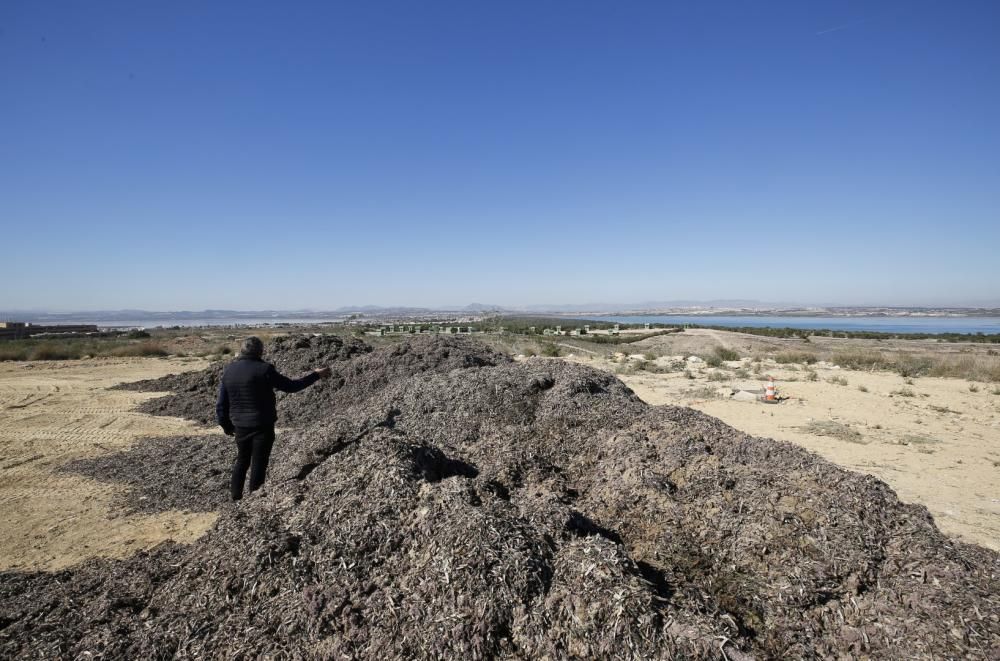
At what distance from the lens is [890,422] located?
11.3 m

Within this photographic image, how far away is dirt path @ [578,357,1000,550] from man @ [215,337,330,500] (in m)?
7.79

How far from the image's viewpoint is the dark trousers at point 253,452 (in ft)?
16.7

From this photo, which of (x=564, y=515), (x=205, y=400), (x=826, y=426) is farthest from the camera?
(x=205, y=400)

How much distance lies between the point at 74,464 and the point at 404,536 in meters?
8.19

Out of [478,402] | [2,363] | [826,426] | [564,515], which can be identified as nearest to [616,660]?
[564,515]

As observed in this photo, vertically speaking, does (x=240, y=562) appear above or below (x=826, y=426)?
above

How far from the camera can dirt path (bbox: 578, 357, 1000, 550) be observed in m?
6.70

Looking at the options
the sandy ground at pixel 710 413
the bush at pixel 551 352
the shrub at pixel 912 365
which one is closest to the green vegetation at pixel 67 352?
the sandy ground at pixel 710 413

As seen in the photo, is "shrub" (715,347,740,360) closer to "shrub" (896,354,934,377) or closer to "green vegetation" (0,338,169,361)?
"shrub" (896,354,934,377)

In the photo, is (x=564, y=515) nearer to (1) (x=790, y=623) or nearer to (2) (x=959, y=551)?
(1) (x=790, y=623)

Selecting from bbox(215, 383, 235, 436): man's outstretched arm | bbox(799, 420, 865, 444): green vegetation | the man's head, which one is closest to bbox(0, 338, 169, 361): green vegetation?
bbox(215, 383, 235, 436): man's outstretched arm

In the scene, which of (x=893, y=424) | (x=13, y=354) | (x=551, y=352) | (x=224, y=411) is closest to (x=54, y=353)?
(x=13, y=354)

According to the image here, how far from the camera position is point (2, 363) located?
23.2 m

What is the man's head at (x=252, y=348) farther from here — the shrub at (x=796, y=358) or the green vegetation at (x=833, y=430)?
the shrub at (x=796, y=358)
